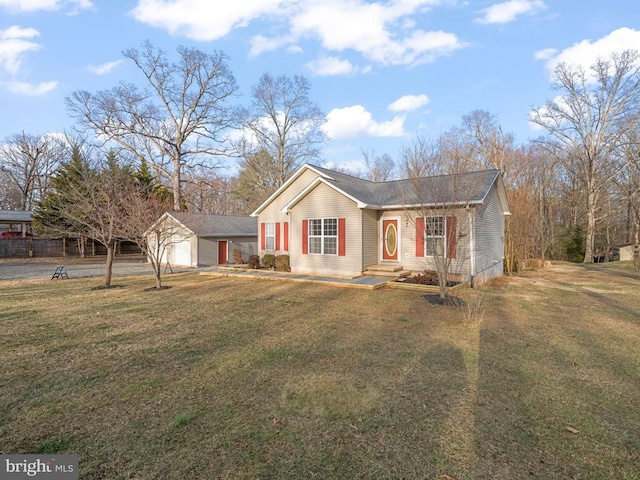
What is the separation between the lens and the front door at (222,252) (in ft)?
70.2

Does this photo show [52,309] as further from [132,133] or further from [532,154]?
[532,154]

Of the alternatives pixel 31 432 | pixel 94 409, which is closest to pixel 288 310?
pixel 94 409

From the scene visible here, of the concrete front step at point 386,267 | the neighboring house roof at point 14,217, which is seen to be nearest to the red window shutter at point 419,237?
the concrete front step at point 386,267

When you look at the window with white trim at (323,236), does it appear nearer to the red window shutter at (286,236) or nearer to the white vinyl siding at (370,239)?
the white vinyl siding at (370,239)

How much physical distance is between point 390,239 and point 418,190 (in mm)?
4316

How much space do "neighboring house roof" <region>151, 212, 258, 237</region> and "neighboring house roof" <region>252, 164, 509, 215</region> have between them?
187 inches

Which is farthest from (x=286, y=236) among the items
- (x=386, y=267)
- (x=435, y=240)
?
(x=435, y=240)

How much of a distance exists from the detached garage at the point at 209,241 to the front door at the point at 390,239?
9543 millimetres

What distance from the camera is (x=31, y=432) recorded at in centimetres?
298

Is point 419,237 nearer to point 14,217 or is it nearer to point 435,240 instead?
point 435,240

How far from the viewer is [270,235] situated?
1686cm

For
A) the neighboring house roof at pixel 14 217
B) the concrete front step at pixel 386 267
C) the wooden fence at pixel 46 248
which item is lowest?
the concrete front step at pixel 386 267

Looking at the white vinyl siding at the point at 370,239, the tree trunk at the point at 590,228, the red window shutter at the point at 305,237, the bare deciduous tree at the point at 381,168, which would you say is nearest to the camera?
the white vinyl siding at the point at 370,239

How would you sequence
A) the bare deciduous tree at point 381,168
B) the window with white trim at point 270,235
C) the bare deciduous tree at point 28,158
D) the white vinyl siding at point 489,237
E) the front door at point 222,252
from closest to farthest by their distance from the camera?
1. the white vinyl siding at point 489,237
2. the window with white trim at point 270,235
3. the front door at point 222,252
4. the bare deciduous tree at point 28,158
5. the bare deciduous tree at point 381,168
